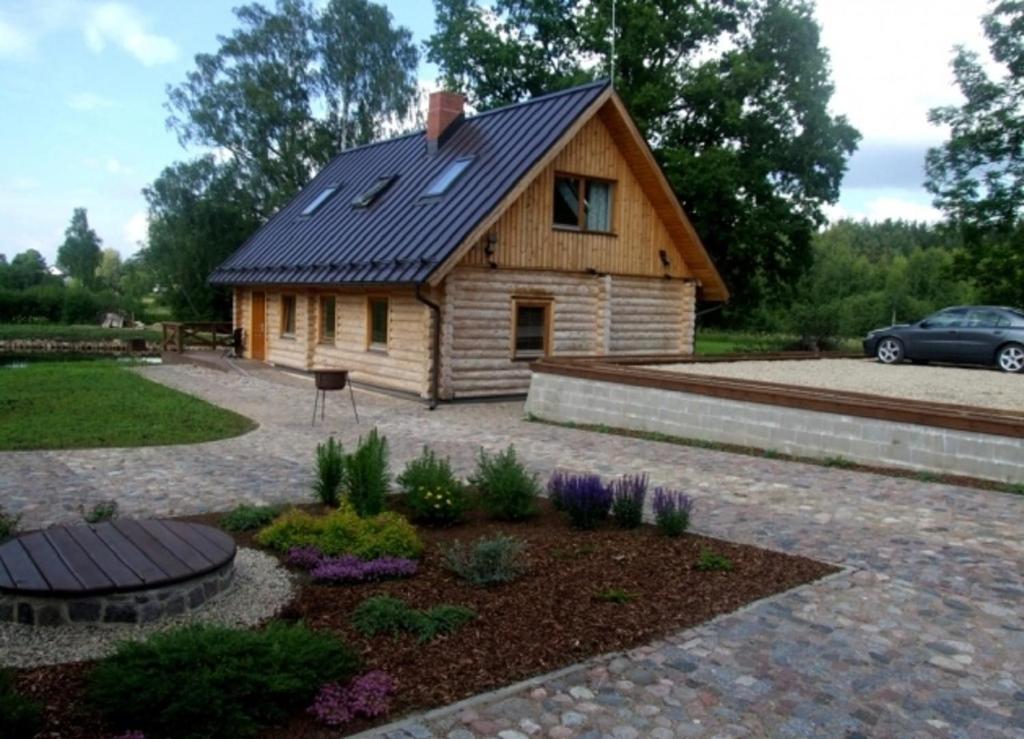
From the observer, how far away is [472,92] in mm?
31594

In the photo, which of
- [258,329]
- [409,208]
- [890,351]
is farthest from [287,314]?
[890,351]

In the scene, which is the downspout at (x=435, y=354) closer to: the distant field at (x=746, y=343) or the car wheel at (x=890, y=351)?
the car wheel at (x=890, y=351)

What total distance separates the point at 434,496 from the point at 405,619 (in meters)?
2.36

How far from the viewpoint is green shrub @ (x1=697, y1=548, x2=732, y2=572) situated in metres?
6.17

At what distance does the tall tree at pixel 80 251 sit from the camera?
9444cm

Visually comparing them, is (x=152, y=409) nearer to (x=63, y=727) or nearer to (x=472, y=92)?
(x=63, y=727)

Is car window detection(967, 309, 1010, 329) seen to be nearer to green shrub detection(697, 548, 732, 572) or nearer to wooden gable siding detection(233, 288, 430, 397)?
wooden gable siding detection(233, 288, 430, 397)

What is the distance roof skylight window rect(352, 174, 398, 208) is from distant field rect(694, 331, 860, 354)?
12.7 metres

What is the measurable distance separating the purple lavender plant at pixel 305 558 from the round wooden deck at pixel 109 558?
53 centimetres

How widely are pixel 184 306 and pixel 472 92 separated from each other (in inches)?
582

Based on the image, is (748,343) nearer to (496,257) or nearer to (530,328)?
(530,328)

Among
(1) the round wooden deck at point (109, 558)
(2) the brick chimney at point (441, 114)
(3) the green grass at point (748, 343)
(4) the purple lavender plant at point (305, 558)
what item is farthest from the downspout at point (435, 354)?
(3) the green grass at point (748, 343)

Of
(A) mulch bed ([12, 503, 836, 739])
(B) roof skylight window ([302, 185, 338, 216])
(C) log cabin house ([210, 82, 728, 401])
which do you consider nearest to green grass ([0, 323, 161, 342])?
(B) roof skylight window ([302, 185, 338, 216])

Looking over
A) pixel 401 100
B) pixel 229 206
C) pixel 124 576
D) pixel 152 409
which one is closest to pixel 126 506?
pixel 124 576
